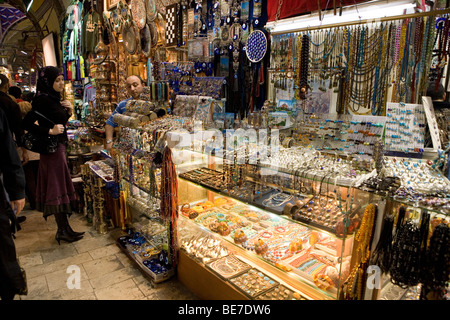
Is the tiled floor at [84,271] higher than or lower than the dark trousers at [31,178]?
lower

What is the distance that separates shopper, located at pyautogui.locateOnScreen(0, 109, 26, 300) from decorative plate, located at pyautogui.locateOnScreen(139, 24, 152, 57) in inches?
124

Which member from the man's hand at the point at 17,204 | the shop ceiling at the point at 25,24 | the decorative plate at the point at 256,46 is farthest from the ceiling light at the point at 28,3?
the man's hand at the point at 17,204

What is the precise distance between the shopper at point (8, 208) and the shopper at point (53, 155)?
154 centimetres

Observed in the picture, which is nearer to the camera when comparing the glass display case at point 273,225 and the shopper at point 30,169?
the glass display case at point 273,225

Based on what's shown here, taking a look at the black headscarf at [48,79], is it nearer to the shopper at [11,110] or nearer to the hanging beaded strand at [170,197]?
the shopper at [11,110]

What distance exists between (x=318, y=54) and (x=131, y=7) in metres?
3.47

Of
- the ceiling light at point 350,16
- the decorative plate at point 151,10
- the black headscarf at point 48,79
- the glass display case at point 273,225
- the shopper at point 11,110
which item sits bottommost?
the glass display case at point 273,225

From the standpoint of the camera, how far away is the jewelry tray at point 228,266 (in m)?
2.53

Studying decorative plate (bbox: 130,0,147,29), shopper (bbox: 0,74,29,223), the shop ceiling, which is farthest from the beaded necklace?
the shop ceiling

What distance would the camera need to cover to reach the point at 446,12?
2244 millimetres

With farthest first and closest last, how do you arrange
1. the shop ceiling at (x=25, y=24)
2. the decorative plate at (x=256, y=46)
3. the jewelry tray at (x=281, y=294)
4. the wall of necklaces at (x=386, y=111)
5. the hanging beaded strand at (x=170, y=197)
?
1. the shop ceiling at (x=25, y=24)
2. the decorative plate at (x=256, y=46)
3. the hanging beaded strand at (x=170, y=197)
4. the jewelry tray at (x=281, y=294)
5. the wall of necklaces at (x=386, y=111)

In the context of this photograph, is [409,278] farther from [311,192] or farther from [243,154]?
[243,154]

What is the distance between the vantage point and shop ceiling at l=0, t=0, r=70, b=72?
9938mm

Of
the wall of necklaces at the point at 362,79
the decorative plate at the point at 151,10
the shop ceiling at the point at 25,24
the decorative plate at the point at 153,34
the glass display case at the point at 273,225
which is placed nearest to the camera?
the glass display case at the point at 273,225
